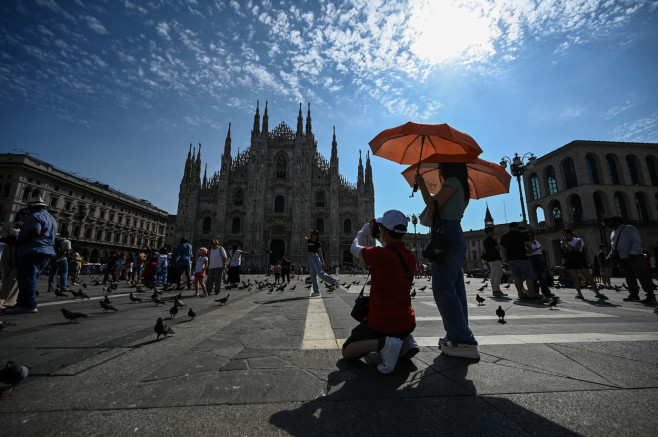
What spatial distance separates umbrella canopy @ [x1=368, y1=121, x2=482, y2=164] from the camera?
2.39 metres

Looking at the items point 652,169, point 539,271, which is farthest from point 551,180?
point 539,271

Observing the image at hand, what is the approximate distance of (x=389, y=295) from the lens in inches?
79.4

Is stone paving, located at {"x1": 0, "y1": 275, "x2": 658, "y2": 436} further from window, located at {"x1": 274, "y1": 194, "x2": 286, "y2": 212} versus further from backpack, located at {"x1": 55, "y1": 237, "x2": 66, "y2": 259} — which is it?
window, located at {"x1": 274, "y1": 194, "x2": 286, "y2": 212}

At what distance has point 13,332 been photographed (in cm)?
288

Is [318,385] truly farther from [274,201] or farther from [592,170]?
[592,170]

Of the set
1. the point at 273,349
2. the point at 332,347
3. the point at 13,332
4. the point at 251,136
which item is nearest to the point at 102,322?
the point at 13,332

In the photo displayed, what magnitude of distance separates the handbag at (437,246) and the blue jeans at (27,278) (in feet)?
18.3

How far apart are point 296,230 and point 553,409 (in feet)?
98.4

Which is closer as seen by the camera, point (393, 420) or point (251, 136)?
point (393, 420)

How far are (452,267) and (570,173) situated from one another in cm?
3427

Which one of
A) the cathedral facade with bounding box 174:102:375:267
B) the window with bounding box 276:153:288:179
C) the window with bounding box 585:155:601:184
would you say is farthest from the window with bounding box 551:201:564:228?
the window with bounding box 276:153:288:179

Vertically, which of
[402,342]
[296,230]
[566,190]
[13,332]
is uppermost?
[566,190]

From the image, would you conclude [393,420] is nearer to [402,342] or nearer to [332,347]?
[402,342]

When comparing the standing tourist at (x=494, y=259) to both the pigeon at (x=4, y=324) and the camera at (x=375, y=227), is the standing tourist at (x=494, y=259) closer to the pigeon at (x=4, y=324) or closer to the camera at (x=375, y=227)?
the camera at (x=375, y=227)
